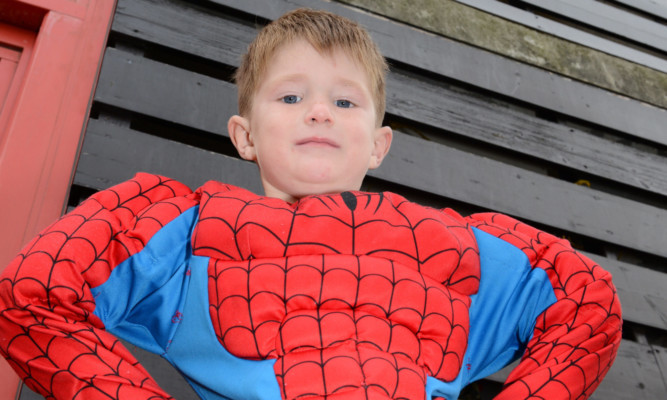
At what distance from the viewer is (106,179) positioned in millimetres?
1567

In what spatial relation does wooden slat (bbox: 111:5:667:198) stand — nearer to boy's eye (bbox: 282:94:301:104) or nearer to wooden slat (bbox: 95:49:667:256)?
wooden slat (bbox: 95:49:667:256)

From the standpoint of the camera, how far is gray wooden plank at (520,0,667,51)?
2.57 metres

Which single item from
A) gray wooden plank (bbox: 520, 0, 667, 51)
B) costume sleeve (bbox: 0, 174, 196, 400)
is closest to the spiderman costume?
costume sleeve (bbox: 0, 174, 196, 400)

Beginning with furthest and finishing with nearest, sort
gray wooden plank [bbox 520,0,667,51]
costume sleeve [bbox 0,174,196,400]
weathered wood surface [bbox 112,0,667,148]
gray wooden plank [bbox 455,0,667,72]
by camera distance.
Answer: gray wooden plank [bbox 520,0,667,51], gray wooden plank [bbox 455,0,667,72], weathered wood surface [bbox 112,0,667,148], costume sleeve [bbox 0,174,196,400]

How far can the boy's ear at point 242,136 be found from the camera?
4.65 feet

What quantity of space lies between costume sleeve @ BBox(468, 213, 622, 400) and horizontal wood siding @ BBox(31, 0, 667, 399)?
0.77m

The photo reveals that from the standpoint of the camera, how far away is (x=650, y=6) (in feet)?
9.20

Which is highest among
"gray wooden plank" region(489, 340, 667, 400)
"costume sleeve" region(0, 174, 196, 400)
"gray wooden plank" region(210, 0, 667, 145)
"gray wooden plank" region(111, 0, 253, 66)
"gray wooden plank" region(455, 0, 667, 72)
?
"gray wooden plank" region(455, 0, 667, 72)

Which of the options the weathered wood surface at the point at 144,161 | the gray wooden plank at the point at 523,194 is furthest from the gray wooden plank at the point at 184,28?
the gray wooden plank at the point at 523,194

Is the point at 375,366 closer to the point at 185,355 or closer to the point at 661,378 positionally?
the point at 185,355

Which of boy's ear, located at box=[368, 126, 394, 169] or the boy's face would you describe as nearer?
the boy's face

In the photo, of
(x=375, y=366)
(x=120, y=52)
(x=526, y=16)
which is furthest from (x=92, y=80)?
(x=526, y=16)

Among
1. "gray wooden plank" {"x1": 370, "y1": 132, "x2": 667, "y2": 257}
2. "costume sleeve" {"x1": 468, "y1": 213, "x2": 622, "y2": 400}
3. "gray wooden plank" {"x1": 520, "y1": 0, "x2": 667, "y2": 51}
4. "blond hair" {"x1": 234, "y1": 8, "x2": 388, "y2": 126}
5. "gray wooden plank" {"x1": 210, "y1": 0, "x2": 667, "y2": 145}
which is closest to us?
"costume sleeve" {"x1": 468, "y1": 213, "x2": 622, "y2": 400}

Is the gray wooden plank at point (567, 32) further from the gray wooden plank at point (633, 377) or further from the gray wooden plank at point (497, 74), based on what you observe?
the gray wooden plank at point (633, 377)
